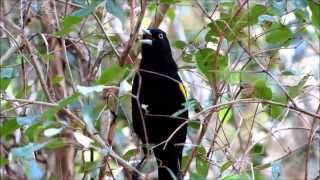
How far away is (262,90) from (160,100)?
79cm

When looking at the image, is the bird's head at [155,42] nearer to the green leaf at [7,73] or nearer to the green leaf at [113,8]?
the green leaf at [7,73]

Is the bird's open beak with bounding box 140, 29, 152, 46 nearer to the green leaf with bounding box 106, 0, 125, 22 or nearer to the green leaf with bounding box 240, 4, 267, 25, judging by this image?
the green leaf with bounding box 240, 4, 267, 25

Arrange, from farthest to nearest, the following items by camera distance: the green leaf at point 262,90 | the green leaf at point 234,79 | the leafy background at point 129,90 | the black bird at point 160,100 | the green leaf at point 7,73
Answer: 1. the black bird at point 160,100
2. the green leaf at point 234,79
3. the green leaf at point 7,73
4. the green leaf at point 262,90
5. the leafy background at point 129,90

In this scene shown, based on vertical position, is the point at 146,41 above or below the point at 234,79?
above

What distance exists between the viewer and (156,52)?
10.8 ft

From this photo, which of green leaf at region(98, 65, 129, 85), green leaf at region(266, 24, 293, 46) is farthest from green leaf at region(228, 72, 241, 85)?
green leaf at region(98, 65, 129, 85)

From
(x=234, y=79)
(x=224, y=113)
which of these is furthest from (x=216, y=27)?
(x=224, y=113)

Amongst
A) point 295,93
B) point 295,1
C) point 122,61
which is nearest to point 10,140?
point 122,61

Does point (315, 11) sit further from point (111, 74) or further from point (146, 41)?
point (146, 41)

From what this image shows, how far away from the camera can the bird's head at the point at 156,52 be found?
3.29m

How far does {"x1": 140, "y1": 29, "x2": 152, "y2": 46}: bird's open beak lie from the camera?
331 cm

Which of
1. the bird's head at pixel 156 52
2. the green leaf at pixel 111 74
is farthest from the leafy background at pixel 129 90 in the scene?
the bird's head at pixel 156 52

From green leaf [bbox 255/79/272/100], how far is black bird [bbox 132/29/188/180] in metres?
0.69

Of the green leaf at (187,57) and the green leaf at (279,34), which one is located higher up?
the green leaf at (279,34)
